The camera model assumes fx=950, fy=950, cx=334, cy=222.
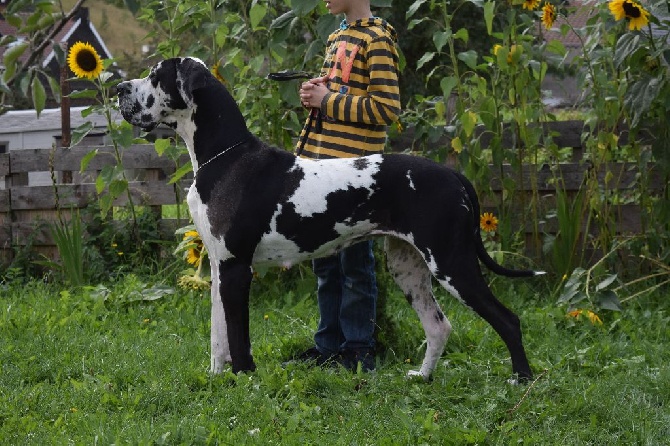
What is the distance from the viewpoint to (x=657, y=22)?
17.6ft

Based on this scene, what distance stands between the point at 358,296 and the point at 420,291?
32cm

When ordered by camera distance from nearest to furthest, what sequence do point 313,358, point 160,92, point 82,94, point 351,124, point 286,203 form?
point 286,203, point 160,92, point 351,124, point 313,358, point 82,94

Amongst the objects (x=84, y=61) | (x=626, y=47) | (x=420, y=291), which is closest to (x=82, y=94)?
(x=84, y=61)

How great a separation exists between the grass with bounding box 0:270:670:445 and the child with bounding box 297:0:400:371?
0.87 ft

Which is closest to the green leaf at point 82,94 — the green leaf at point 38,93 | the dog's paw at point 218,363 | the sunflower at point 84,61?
the sunflower at point 84,61

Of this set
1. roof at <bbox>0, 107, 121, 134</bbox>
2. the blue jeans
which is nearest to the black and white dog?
the blue jeans

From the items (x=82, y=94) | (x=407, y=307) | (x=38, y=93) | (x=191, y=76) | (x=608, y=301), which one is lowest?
(x=407, y=307)

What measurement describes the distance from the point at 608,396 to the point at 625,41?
2.34 m

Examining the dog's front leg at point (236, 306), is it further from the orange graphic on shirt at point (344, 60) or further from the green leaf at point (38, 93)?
the green leaf at point (38, 93)

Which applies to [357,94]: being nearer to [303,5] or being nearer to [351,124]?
[351,124]

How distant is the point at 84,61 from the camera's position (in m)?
6.00

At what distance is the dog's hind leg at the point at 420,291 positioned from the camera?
14.6 ft

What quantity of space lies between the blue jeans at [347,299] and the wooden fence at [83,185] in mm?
2175

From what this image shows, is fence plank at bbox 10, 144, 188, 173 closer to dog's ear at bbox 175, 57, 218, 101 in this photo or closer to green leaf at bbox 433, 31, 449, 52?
green leaf at bbox 433, 31, 449, 52
